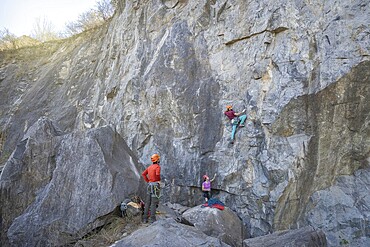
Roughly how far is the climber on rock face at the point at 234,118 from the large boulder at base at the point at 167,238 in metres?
5.50

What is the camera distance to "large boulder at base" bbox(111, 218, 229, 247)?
5.15 meters

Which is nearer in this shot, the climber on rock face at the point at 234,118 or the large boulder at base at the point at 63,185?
the large boulder at base at the point at 63,185

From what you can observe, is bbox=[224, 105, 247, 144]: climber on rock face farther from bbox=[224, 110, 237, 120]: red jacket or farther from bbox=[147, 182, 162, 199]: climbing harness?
bbox=[147, 182, 162, 199]: climbing harness

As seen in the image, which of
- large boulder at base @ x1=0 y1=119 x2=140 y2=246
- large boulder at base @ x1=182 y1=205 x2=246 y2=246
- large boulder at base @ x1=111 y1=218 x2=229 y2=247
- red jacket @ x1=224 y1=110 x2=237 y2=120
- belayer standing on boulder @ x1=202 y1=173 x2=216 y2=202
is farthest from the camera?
red jacket @ x1=224 y1=110 x2=237 y2=120

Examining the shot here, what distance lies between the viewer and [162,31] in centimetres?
1497

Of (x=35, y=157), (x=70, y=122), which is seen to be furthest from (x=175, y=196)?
(x=70, y=122)

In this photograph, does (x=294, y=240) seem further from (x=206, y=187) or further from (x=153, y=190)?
(x=206, y=187)

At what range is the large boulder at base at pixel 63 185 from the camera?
6812 millimetres

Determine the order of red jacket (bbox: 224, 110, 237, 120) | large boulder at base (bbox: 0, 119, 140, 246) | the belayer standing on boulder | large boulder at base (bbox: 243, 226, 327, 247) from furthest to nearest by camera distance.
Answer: red jacket (bbox: 224, 110, 237, 120) < the belayer standing on boulder < large boulder at base (bbox: 0, 119, 140, 246) < large boulder at base (bbox: 243, 226, 327, 247)

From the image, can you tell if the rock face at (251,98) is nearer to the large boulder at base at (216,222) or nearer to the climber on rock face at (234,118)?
the climber on rock face at (234,118)

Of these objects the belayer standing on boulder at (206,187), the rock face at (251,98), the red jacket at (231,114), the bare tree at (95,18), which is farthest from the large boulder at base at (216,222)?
the bare tree at (95,18)

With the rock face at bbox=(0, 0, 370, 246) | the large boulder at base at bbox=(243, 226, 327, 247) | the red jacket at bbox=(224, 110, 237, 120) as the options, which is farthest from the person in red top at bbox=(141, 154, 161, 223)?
the red jacket at bbox=(224, 110, 237, 120)

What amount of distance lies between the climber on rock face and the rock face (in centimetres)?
20

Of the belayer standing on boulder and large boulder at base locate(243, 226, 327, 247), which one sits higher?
the belayer standing on boulder
